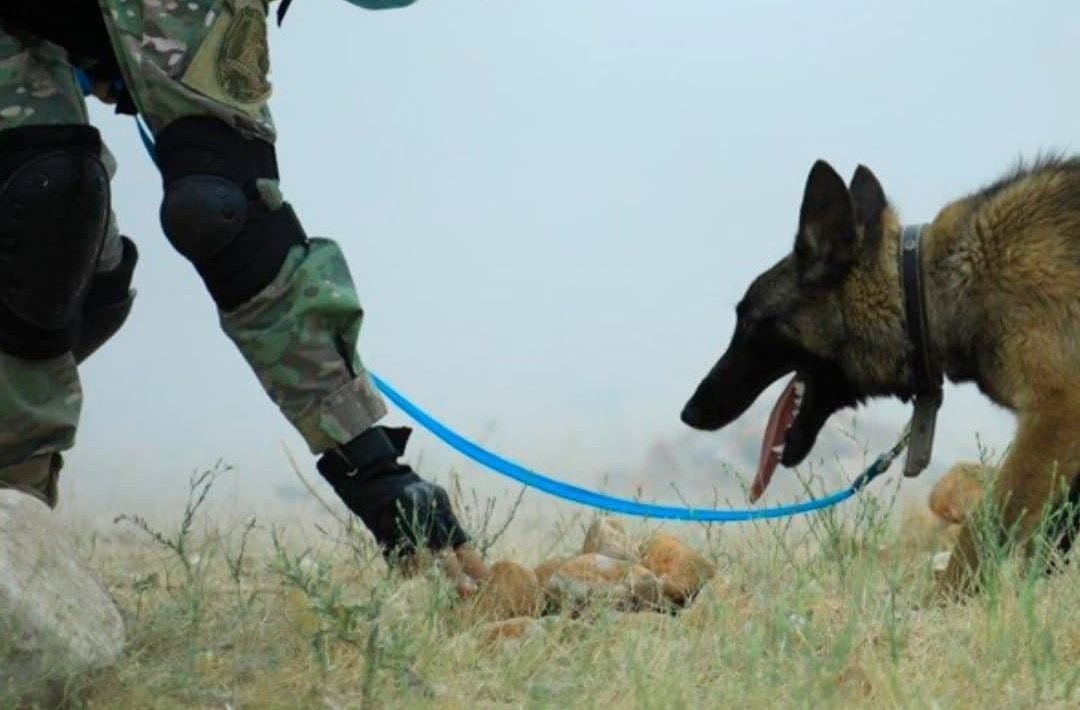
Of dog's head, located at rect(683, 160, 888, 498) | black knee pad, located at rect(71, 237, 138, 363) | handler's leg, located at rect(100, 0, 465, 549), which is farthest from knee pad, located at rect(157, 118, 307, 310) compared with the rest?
dog's head, located at rect(683, 160, 888, 498)

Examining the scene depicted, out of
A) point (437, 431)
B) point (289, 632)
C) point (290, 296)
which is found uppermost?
point (290, 296)

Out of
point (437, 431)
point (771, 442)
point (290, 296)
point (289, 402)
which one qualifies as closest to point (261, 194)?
point (290, 296)

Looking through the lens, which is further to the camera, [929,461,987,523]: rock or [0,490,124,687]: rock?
[929,461,987,523]: rock

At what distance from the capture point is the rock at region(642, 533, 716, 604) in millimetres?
4184

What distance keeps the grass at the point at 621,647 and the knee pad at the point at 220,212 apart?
504mm

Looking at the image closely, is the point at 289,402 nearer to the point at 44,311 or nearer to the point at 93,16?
the point at 44,311

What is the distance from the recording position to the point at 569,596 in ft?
13.0

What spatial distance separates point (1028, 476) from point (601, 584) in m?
1.22

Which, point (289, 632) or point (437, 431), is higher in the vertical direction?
point (437, 431)

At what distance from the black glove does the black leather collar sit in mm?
1582

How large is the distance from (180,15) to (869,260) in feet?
7.14

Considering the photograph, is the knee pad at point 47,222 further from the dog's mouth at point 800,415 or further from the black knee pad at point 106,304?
the dog's mouth at point 800,415

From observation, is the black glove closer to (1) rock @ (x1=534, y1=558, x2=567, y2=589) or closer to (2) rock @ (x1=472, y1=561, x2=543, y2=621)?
(2) rock @ (x1=472, y1=561, x2=543, y2=621)

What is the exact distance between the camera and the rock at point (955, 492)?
5672mm
